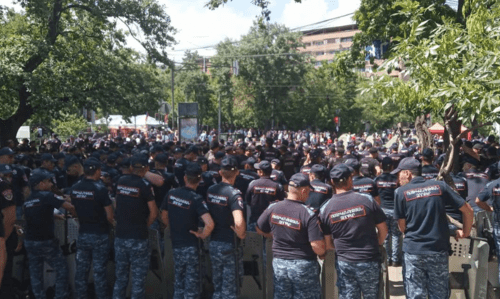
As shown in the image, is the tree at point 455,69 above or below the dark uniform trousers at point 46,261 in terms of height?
above

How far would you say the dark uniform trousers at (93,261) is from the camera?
21.1 ft

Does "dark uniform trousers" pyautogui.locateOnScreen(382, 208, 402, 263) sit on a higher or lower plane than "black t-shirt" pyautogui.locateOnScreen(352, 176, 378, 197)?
lower

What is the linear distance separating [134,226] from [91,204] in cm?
64

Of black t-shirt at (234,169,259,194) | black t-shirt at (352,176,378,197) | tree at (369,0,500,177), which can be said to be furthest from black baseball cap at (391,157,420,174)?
black t-shirt at (234,169,259,194)

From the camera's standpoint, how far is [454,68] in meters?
6.65

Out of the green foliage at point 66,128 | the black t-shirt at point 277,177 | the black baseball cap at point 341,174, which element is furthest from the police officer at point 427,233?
the green foliage at point 66,128

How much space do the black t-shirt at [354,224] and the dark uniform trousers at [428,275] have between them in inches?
22.7

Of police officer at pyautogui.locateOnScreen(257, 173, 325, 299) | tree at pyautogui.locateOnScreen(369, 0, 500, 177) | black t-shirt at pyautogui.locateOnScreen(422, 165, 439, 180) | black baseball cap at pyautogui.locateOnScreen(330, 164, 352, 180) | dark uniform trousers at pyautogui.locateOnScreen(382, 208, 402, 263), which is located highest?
tree at pyautogui.locateOnScreen(369, 0, 500, 177)

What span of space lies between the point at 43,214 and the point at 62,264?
76cm

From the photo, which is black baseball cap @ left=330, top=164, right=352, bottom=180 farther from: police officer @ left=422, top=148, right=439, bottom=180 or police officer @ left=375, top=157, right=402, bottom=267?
police officer @ left=375, top=157, right=402, bottom=267

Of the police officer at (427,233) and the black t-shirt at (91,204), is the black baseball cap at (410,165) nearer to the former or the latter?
the police officer at (427,233)

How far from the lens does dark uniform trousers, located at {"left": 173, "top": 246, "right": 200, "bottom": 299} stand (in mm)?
6055

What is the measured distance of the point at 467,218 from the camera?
5340 mm

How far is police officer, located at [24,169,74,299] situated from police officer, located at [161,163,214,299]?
1.43m
